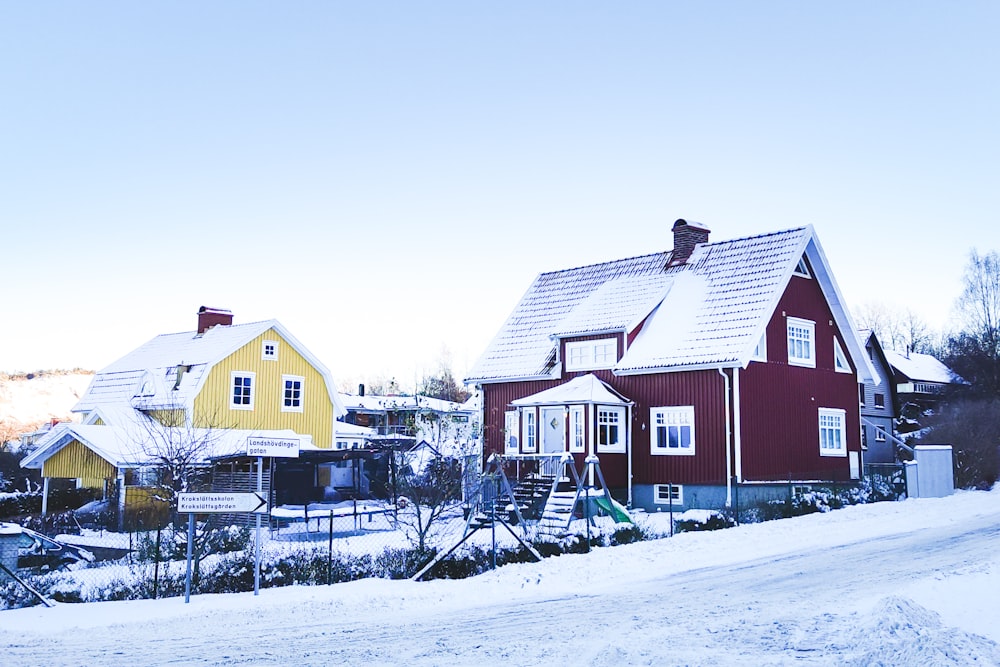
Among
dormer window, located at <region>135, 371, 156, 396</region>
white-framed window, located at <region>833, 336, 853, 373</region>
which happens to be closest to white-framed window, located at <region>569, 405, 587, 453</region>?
white-framed window, located at <region>833, 336, 853, 373</region>

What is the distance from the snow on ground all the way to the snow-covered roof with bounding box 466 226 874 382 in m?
10.0

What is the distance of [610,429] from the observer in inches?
1133

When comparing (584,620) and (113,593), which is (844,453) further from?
(113,593)

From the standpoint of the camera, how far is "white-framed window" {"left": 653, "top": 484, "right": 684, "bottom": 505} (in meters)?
28.2

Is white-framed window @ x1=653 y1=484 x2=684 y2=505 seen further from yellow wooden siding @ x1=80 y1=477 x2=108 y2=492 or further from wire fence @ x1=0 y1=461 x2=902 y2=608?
yellow wooden siding @ x1=80 y1=477 x2=108 y2=492

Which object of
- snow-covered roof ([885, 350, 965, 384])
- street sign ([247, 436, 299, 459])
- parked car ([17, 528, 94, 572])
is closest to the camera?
street sign ([247, 436, 299, 459])

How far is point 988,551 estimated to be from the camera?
17.7 metres

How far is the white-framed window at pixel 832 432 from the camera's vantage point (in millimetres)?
30766

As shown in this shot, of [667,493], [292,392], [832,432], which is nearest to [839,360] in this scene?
[832,432]

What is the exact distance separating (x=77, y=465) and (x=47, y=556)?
46.7ft

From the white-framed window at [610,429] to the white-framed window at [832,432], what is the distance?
691cm

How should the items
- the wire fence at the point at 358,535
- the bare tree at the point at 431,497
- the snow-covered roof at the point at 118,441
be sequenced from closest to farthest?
the wire fence at the point at 358,535
the bare tree at the point at 431,497
the snow-covered roof at the point at 118,441

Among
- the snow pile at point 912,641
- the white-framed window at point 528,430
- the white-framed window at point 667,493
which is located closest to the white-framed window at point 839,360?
the white-framed window at point 667,493

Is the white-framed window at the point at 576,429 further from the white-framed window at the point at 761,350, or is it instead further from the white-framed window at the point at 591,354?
the white-framed window at the point at 761,350
